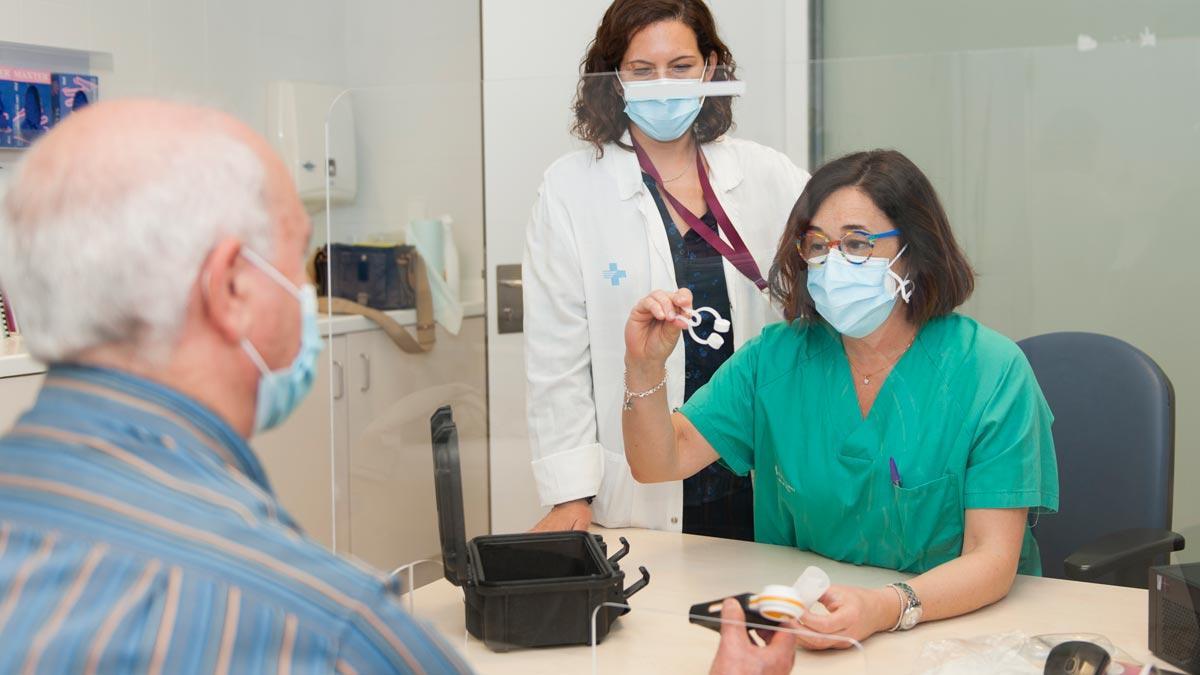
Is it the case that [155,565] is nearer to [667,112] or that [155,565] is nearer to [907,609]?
[907,609]

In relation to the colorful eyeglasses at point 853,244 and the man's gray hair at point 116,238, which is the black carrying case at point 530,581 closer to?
the colorful eyeglasses at point 853,244

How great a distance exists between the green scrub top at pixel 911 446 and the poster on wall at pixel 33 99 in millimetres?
2086

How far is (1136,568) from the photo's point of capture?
1.66 metres

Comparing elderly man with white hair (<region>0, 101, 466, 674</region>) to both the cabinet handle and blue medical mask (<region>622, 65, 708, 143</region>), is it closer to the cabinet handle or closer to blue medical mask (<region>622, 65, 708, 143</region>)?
blue medical mask (<region>622, 65, 708, 143</region>)

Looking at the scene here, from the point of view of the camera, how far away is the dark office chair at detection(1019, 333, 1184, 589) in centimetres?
184

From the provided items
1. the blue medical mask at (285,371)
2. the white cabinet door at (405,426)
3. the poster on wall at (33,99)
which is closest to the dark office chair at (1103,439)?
the white cabinet door at (405,426)

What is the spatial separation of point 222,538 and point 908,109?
1.47 meters

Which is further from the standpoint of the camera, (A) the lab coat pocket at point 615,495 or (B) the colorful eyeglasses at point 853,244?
(A) the lab coat pocket at point 615,495

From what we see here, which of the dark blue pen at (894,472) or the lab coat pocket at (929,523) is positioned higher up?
the dark blue pen at (894,472)

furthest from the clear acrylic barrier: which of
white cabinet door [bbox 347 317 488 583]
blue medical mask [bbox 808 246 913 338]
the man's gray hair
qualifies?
the man's gray hair

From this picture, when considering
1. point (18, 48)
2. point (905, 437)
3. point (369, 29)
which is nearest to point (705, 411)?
point (905, 437)

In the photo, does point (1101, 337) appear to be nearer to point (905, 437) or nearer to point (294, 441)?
point (905, 437)

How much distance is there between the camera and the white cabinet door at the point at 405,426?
80.3 inches

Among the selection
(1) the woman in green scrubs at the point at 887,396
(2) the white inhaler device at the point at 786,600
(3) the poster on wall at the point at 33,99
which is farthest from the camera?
(3) the poster on wall at the point at 33,99
